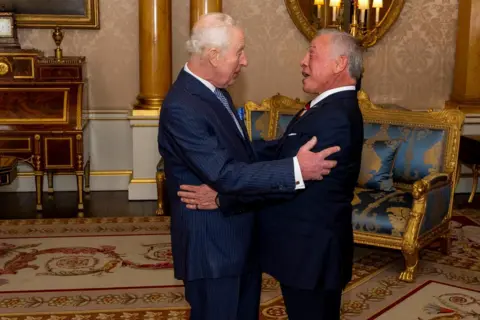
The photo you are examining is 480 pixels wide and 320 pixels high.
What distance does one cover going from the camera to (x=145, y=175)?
7.06 meters

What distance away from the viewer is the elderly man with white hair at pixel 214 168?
2.44 m

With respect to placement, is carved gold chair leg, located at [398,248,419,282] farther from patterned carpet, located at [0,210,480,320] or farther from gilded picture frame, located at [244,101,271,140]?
gilded picture frame, located at [244,101,271,140]

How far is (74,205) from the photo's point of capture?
6742 millimetres

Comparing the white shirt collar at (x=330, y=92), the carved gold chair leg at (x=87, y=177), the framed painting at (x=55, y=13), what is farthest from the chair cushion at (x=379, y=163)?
the framed painting at (x=55, y=13)

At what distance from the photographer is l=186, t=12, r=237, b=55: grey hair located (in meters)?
2.48

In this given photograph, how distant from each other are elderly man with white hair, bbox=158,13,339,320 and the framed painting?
4.85 metres

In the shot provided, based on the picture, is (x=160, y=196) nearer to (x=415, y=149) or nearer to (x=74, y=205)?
(x=74, y=205)

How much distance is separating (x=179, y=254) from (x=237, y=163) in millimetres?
441

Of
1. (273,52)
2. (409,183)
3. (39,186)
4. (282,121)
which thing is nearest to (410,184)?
(409,183)

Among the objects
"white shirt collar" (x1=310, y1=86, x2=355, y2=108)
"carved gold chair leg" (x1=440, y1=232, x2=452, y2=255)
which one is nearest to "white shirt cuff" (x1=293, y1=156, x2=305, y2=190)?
"white shirt collar" (x1=310, y1=86, x2=355, y2=108)

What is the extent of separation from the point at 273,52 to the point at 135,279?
11.5ft

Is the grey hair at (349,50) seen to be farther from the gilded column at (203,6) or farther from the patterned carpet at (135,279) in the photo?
the gilded column at (203,6)

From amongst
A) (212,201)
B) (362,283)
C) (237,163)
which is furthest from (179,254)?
(362,283)

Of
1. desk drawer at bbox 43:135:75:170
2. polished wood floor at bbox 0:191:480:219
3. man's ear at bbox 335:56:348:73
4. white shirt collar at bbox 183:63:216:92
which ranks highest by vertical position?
man's ear at bbox 335:56:348:73
